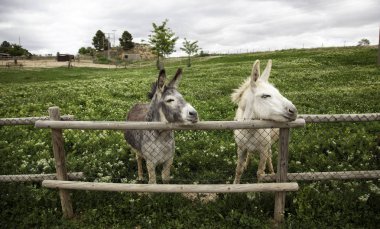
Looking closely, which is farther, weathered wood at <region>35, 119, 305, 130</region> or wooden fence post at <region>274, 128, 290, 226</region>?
wooden fence post at <region>274, 128, 290, 226</region>

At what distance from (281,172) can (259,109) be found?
141cm

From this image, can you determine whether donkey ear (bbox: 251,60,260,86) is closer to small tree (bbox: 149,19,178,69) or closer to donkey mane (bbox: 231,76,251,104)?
donkey mane (bbox: 231,76,251,104)

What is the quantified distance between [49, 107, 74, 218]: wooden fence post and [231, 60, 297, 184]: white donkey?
162 inches

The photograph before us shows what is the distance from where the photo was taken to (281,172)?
6.03m

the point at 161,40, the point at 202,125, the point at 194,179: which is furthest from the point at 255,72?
the point at 161,40

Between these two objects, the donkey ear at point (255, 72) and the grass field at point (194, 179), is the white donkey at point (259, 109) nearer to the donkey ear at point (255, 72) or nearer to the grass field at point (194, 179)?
the donkey ear at point (255, 72)

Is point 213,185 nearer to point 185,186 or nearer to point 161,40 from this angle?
point 185,186

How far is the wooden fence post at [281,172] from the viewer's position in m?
5.77

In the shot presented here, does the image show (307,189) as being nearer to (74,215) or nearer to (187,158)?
(187,158)

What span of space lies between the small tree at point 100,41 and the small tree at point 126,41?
426 inches

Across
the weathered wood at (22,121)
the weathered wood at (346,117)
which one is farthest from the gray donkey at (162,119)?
the weathered wood at (346,117)

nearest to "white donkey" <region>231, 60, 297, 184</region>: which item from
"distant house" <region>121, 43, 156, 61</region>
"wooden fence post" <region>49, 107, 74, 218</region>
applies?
"wooden fence post" <region>49, 107, 74, 218</region>

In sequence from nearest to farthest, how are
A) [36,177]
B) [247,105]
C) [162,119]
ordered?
1. [162,119]
2. [247,105]
3. [36,177]

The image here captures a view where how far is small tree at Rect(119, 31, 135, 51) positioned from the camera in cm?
12169
